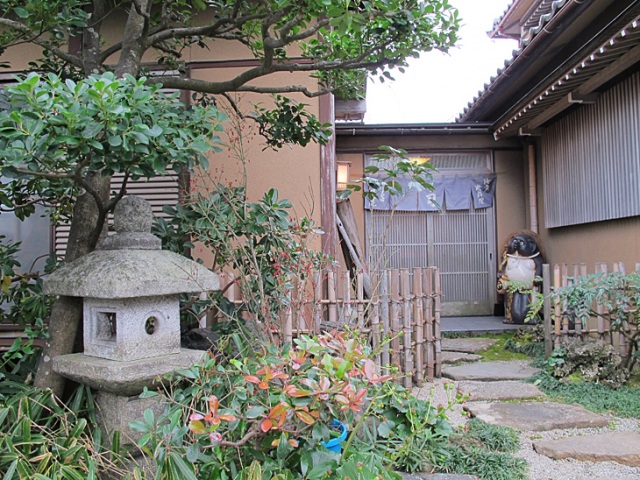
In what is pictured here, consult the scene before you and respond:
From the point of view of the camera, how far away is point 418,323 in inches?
208

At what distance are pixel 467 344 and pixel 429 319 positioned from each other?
2.11 m

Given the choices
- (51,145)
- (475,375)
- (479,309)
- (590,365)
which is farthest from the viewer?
(479,309)

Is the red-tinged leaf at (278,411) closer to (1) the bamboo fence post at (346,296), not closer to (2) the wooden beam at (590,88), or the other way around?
(1) the bamboo fence post at (346,296)

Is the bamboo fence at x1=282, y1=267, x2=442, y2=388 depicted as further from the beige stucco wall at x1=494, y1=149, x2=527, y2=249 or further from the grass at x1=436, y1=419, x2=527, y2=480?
the beige stucco wall at x1=494, y1=149, x2=527, y2=249

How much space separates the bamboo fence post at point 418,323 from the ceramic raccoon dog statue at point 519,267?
3532 millimetres

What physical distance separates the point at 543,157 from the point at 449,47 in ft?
19.8

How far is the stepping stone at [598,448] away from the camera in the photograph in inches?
135

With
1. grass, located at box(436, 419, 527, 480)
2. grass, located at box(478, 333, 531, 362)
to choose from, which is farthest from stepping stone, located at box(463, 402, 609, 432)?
grass, located at box(478, 333, 531, 362)

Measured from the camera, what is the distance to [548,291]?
5.81 m

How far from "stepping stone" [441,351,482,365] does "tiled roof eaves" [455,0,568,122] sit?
14.6ft

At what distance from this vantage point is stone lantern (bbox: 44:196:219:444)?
2605mm

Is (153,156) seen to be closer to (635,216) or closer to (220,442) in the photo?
(220,442)

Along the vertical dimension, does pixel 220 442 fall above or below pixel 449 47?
below

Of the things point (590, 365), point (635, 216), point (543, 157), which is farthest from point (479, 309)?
point (590, 365)
